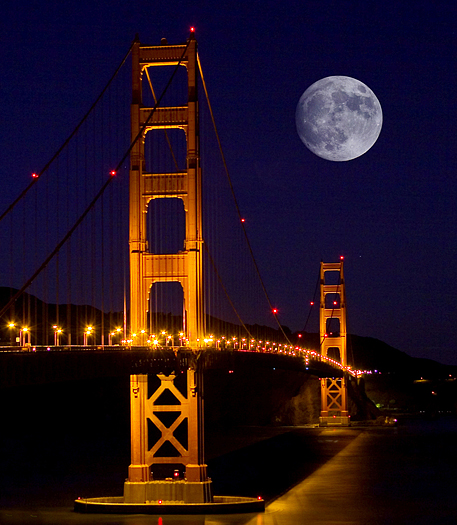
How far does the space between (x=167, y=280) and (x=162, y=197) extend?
2.48 m

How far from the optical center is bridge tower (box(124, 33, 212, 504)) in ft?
100

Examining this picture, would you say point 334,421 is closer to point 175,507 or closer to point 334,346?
point 334,346

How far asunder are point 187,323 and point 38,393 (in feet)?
242

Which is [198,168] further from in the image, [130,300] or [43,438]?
[43,438]

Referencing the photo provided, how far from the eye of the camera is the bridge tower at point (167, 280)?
1204 inches

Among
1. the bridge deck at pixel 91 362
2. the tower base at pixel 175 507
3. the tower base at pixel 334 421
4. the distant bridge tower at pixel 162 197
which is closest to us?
the bridge deck at pixel 91 362

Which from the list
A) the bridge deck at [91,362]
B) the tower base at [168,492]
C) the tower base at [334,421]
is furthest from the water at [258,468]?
the bridge deck at [91,362]

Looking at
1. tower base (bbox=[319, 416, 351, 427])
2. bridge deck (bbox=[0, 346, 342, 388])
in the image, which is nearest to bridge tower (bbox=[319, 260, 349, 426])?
tower base (bbox=[319, 416, 351, 427])

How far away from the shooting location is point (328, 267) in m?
102

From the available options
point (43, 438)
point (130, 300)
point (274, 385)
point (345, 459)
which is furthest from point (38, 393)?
point (130, 300)

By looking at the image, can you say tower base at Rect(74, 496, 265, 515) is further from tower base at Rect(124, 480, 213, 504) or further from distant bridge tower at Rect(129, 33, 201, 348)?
distant bridge tower at Rect(129, 33, 201, 348)

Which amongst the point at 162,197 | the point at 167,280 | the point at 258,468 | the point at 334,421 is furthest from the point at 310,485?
the point at 334,421

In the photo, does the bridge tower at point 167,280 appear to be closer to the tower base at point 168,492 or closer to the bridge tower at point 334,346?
the tower base at point 168,492

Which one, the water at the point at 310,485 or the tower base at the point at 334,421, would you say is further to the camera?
the tower base at the point at 334,421
